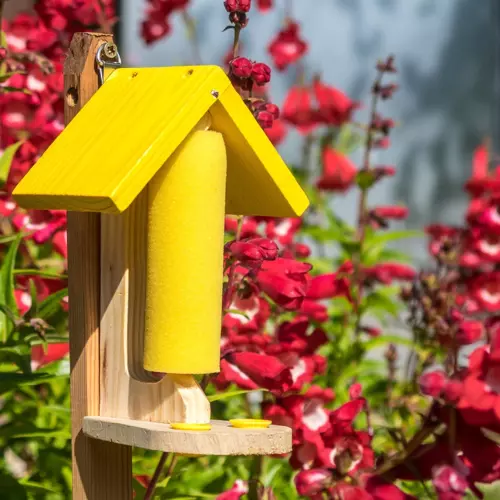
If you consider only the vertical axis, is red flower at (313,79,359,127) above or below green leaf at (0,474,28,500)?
above

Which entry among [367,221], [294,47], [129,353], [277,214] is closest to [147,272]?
[129,353]

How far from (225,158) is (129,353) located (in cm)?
27

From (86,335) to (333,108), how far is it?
2.33 meters

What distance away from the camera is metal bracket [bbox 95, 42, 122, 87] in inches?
61.3

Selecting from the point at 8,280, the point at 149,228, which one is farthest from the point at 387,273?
the point at 149,228

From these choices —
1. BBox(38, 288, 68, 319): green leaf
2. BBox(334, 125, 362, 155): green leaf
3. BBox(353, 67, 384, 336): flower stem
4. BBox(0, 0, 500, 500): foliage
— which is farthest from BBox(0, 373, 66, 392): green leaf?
BBox(334, 125, 362, 155): green leaf

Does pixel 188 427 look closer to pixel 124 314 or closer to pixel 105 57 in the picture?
pixel 124 314

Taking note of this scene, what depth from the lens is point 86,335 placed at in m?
1.54

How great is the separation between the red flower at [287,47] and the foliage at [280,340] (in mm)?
480

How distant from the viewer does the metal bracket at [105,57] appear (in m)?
1.56

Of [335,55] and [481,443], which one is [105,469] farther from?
[335,55]

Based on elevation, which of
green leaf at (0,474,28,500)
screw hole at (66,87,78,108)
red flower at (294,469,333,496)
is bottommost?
green leaf at (0,474,28,500)

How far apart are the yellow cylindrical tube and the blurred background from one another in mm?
3720

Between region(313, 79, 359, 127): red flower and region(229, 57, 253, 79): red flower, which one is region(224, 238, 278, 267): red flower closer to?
region(229, 57, 253, 79): red flower
